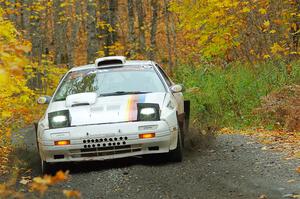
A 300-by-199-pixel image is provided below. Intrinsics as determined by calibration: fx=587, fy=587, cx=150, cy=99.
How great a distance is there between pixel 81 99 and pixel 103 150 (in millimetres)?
1001

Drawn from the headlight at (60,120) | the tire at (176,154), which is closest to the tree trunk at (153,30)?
the tire at (176,154)

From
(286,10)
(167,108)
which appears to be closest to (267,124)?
(286,10)

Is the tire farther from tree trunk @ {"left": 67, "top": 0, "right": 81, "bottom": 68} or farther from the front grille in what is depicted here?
tree trunk @ {"left": 67, "top": 0, "right": 81, "bottom": 68}

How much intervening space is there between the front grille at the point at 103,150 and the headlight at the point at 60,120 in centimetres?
38

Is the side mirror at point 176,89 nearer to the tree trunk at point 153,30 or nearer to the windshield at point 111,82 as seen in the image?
the windshield at point 111,82

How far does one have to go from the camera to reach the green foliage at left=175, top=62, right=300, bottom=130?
14.3 metres

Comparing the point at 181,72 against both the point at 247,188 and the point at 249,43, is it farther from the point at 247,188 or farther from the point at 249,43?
the point at 247,188

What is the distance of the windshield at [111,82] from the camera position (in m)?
8.70

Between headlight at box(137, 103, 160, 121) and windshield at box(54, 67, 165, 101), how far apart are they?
3.04ft

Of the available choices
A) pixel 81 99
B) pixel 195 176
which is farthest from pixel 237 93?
pixel 195 176

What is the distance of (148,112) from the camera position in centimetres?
763

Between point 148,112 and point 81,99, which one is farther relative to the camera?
point 81,99

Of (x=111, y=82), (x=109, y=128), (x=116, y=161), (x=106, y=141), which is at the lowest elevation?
(x=116, y=161)

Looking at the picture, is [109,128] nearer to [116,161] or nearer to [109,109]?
[109,109]
